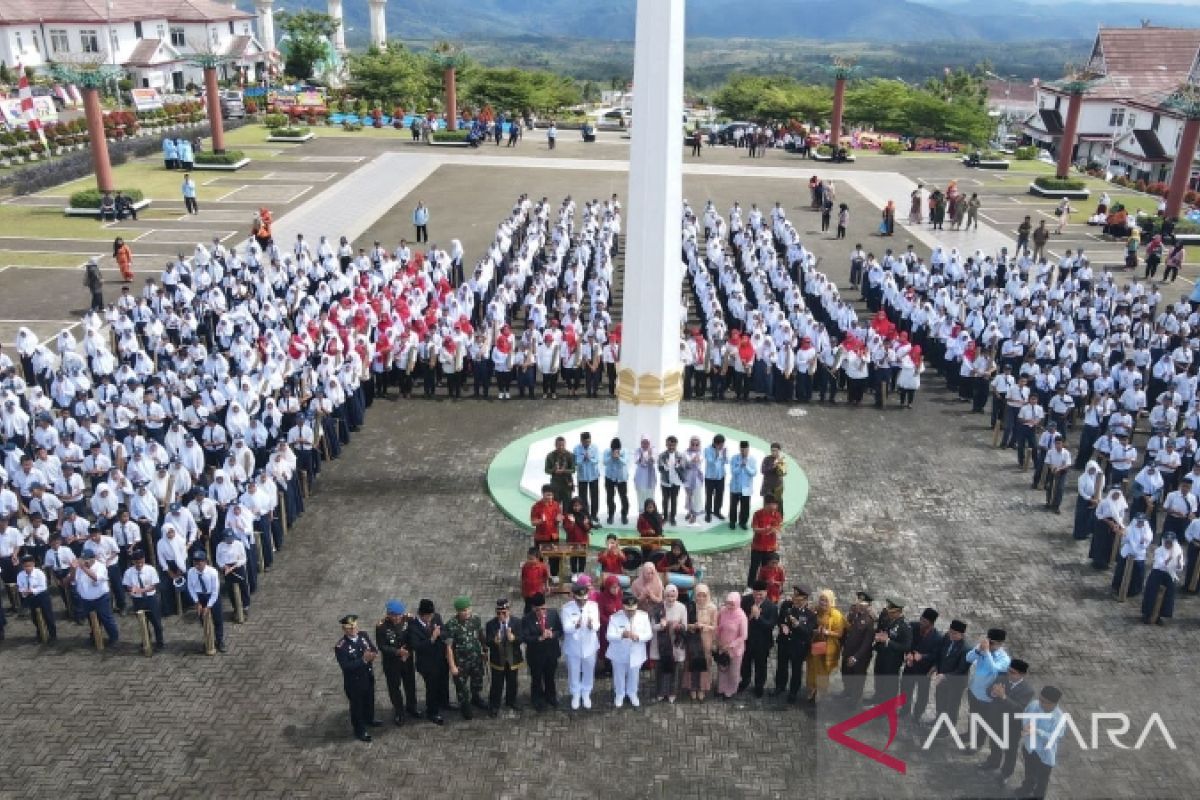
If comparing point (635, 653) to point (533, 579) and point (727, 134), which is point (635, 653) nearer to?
point (533, 579)

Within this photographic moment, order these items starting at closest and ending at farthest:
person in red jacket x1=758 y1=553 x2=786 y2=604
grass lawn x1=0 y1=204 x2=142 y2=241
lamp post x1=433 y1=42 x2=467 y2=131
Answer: person in red jacket x1=758 y1=553 x2=786 y2=604, grass lawn x1=0 y1=204 x2=142 y2=241, lamp post x1=433 y1=42 x2=467 y2=131

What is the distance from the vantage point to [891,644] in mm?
9648

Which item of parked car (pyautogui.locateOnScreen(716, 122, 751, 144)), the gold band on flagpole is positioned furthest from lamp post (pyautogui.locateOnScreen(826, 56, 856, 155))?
the gold band on flagpole

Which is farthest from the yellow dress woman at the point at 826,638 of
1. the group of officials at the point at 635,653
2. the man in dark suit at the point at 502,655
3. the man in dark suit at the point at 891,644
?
the man in dark suit at the point at 502,655

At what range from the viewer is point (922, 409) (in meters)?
17.8

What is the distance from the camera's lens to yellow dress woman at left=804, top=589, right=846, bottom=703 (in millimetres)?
9914

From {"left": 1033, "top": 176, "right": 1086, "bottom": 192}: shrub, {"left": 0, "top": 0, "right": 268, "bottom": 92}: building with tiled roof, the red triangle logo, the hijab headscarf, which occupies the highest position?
{"left": 0, "top": 0, "right": 268, "bottom": 92}: building with tiled roof

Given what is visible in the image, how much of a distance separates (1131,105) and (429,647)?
54.3 meters

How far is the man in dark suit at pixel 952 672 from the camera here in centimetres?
940

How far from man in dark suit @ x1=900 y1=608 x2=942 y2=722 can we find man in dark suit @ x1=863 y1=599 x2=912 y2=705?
0.07m

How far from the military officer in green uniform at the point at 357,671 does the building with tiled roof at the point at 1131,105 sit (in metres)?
50.9

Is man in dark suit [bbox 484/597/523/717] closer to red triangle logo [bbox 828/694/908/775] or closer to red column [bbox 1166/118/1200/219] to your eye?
red triangle logo [bbox 828/694/908/775]

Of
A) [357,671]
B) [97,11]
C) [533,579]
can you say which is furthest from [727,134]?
[97,11]

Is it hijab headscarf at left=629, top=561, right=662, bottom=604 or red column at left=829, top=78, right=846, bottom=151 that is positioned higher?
red column at left=829, top=78, right=846, bottom=151
